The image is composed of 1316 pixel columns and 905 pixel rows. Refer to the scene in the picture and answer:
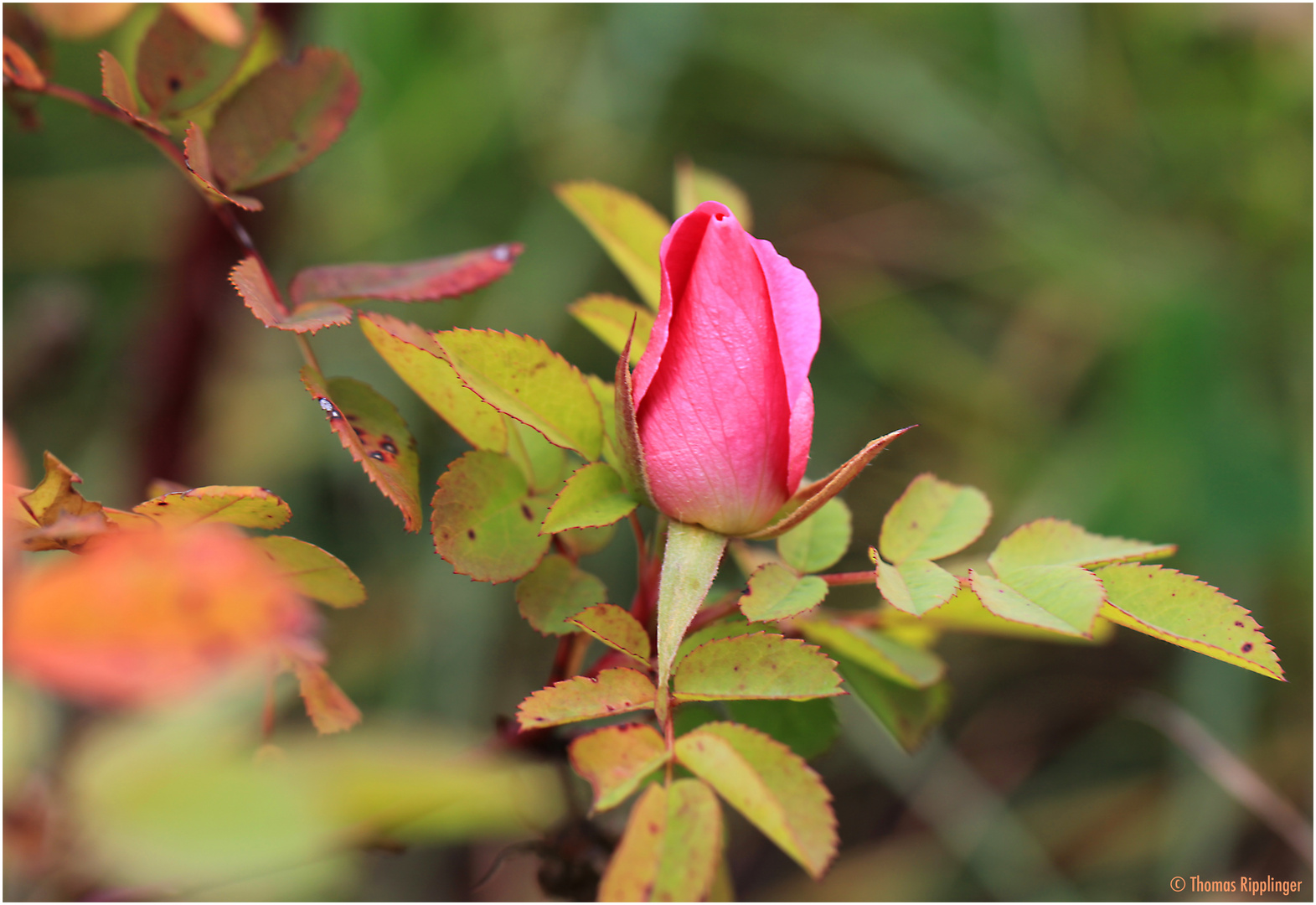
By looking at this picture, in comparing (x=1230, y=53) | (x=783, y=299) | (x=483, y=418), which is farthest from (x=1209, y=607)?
(x=1230, y=53)

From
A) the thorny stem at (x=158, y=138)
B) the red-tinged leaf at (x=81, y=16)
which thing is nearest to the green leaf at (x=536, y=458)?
the thorny stem at (x=158, y=138)

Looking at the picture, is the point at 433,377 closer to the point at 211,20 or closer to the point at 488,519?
the point at 488,519

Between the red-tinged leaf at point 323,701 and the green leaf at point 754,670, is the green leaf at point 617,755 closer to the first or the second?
the green leaf at point 754,670

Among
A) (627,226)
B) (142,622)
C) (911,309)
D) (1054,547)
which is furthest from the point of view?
(911,309)

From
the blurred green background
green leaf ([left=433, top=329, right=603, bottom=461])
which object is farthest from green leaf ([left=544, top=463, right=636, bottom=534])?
the blurred green background

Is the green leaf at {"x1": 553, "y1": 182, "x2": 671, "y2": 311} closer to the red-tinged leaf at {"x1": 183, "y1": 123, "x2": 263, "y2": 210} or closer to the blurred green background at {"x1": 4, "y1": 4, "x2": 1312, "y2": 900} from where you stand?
the red-tinged leaf at {"x1": 183, "y1": 123, "x2": 263, "y2": 210}

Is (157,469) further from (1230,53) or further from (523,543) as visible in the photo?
(1230,53)

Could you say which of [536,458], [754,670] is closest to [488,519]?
[536,458]
